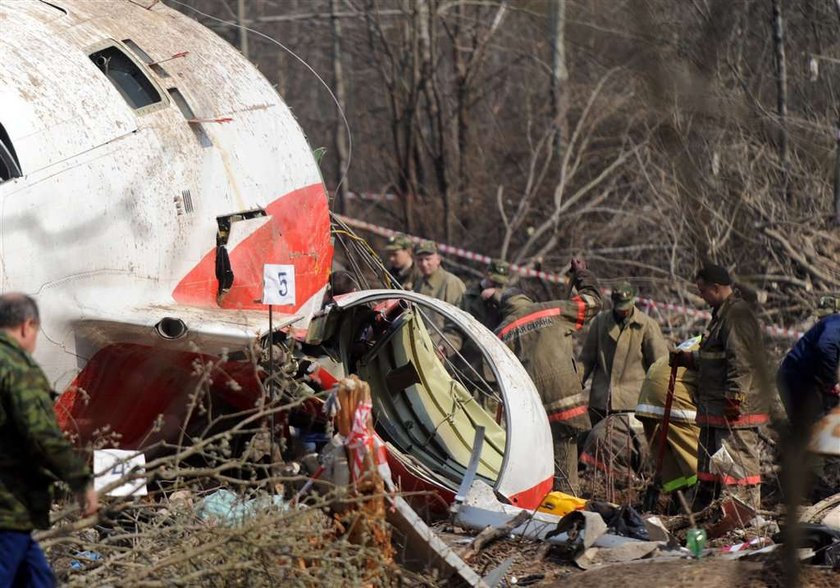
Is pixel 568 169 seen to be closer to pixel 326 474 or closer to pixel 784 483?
pixel 326 474

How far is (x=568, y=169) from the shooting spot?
2144cm

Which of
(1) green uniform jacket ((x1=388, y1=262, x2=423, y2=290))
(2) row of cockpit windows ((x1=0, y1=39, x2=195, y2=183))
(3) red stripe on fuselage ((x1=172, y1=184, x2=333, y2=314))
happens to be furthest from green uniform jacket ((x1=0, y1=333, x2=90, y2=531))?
(1) green uniform jacket ((x1=388, y1=262, x2=423, y2=290))

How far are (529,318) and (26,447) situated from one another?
6.53 meters

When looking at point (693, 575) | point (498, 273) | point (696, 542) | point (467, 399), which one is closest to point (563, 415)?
point (467, 399)

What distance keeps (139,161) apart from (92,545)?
107 inches

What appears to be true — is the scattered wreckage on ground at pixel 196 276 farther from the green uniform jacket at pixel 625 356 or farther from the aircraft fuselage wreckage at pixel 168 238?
the green uniform jacket at pixel 625 356

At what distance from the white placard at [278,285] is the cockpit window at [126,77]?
1.34 metres

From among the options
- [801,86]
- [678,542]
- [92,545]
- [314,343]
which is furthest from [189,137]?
[801,86]

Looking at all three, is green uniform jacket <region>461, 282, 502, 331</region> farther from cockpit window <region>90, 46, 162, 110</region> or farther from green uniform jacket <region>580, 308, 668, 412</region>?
cockpit window <region>90, 46, 162, 110</region>

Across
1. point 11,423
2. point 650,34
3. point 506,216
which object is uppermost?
point 650,34

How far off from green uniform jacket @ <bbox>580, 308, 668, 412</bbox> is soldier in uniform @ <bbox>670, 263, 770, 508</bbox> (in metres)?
1.66

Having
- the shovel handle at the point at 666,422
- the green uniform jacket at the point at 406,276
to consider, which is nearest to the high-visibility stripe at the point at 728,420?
the shovel handle at the point at 666,422

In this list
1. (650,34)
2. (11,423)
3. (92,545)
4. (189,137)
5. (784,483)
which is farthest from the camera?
(189,137)

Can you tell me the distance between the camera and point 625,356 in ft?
36.5
